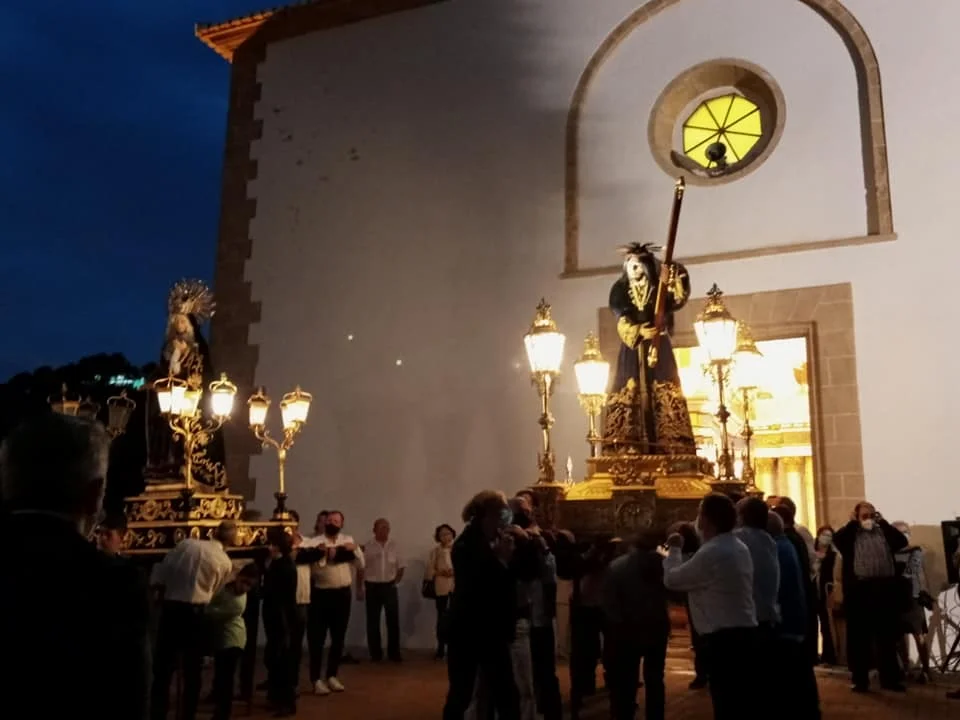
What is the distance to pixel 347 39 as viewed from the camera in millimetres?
12227

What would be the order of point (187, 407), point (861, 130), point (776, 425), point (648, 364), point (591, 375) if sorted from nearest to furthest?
point (648, 364) < point (187, 407) < point (591, 375) < point (861, 130) < point (776, 425)

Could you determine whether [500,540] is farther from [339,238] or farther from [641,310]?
[339,238]

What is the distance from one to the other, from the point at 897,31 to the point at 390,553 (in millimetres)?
7272

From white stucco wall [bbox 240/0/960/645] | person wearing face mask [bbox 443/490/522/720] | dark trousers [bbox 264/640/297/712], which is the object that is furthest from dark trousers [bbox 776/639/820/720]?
white stucco wall [bbox 240/0/960/645]

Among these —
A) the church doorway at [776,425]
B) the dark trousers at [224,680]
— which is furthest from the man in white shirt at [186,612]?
the church doorway at [776,425]

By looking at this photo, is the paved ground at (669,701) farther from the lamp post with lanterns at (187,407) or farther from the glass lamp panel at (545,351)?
the glass lamp panel at (545,351)

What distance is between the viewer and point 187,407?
793cm

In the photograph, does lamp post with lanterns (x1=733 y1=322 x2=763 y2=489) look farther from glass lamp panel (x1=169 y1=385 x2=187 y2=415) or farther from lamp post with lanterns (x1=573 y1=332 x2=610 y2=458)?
glass lamp panel (x1=169 y1=385 x2=187 y2=415)

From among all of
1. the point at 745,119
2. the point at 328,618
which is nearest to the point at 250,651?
the point at 328,618

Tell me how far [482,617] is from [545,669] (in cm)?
143


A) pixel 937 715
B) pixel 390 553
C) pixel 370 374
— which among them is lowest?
pixel 937 715

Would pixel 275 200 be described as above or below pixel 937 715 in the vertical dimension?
above

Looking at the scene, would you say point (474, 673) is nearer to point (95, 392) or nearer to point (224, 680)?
point (224, 680)

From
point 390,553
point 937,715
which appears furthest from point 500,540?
point 390,553
